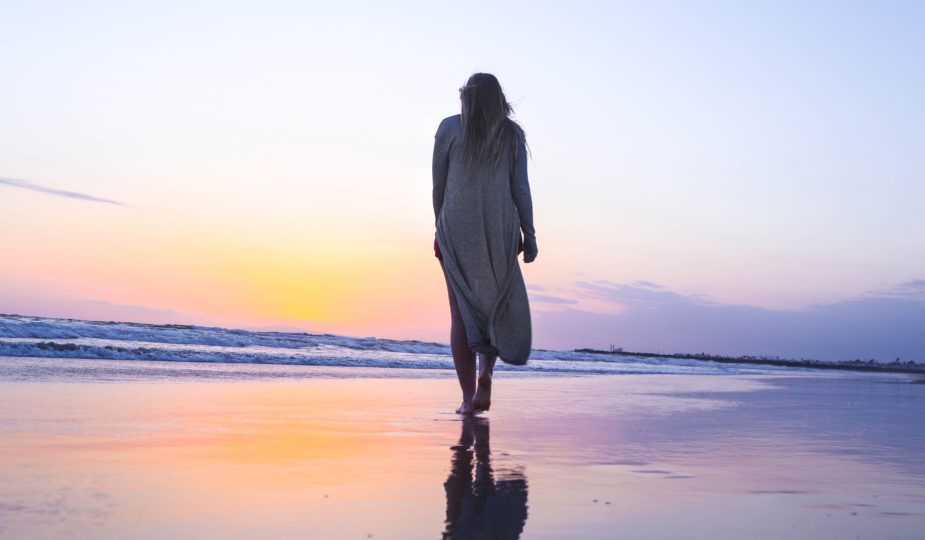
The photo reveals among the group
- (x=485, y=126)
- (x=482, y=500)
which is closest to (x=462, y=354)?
(x=485, y=126)

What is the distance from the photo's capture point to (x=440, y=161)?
500 cm

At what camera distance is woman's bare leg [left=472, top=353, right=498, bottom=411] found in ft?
15.8

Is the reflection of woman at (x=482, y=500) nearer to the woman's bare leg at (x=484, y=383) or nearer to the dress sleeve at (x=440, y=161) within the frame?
the woman's bare leg at (x=484, y=383)

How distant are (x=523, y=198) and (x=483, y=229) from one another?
322 mm

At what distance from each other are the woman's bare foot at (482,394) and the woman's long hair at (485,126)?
45.9 inches

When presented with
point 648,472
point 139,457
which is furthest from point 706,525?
point 139,457

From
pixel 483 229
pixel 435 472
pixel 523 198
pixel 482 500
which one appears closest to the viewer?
pixel 482 500

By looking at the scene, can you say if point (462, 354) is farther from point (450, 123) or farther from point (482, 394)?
point (450, 123)

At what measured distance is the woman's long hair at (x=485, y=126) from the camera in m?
4.86

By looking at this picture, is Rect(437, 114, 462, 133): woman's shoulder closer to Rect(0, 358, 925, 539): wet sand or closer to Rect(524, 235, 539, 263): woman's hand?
Rect(524, 235, 539, 263): woman's hand

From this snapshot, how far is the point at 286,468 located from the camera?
280cm

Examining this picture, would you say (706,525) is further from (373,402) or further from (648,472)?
(373,402)

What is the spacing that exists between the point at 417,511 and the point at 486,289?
8.50 ft

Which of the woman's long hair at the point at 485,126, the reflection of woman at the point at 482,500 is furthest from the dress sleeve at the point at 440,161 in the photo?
the reflection of woman at the point at 482,500
